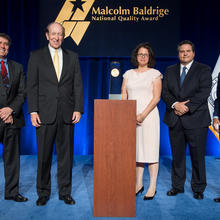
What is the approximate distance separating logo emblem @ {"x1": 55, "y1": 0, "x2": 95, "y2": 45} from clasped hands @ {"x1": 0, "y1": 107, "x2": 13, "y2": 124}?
2.77 meters

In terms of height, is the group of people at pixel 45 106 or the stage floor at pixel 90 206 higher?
the group of people at pixel 45 106

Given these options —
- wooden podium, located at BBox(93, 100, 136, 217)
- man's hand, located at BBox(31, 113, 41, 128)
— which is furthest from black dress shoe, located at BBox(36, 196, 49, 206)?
man's hand, located at BBox(31, 113, 41, 128)

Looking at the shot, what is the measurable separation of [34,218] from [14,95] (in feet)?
3.97

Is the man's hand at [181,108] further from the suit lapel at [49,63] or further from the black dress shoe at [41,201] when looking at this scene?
the black dress shoe at [41,201]

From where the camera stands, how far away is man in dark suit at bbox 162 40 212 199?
9.53ft

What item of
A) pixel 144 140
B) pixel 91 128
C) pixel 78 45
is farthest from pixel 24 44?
pixel 144 140

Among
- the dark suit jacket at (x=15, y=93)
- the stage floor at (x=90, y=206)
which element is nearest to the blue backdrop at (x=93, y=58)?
the stage floor at (x=90, y=206)

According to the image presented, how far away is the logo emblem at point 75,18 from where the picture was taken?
5.11 m

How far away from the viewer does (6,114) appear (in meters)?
2.65

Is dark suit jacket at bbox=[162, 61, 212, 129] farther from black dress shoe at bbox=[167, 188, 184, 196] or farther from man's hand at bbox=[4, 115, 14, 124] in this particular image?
man's hand at bbox=[4, 115, 14, 124]

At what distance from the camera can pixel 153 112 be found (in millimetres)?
2838

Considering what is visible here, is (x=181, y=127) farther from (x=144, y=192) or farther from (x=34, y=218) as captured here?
(x=34, y=218)

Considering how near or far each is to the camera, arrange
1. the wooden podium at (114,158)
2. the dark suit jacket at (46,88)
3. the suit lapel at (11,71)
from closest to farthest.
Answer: the wooden podium at (114,158), the dark suit jacket at (46,88), the suit lapel at (11,71)

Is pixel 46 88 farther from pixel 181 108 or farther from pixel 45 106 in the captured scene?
pixel 181 108
